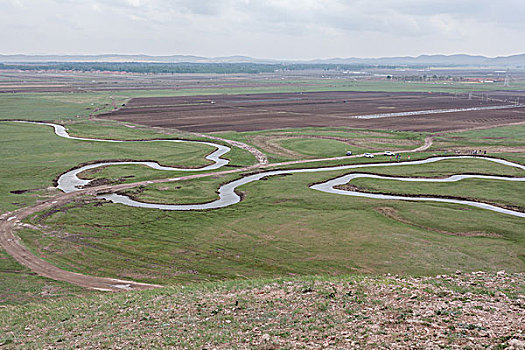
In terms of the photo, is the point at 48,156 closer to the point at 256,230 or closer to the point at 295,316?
the point at 256,230

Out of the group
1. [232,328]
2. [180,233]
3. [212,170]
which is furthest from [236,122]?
[232,328]

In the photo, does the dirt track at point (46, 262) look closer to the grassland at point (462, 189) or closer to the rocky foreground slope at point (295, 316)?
the rocky foreground slope at point (295, 316)

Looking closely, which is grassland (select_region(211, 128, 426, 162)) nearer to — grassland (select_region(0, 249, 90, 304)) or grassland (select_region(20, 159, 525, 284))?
grassland (select_region(20, 159, 525, 284))

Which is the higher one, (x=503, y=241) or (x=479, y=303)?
(x=479, y=303)

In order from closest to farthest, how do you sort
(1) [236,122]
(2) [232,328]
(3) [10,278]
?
(2) [232,328], (3) [10,278], (1) [236,122]

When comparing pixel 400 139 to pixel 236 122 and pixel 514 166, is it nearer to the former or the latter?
pixel 514 166

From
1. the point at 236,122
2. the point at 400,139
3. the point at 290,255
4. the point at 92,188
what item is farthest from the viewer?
the point at 236,122
